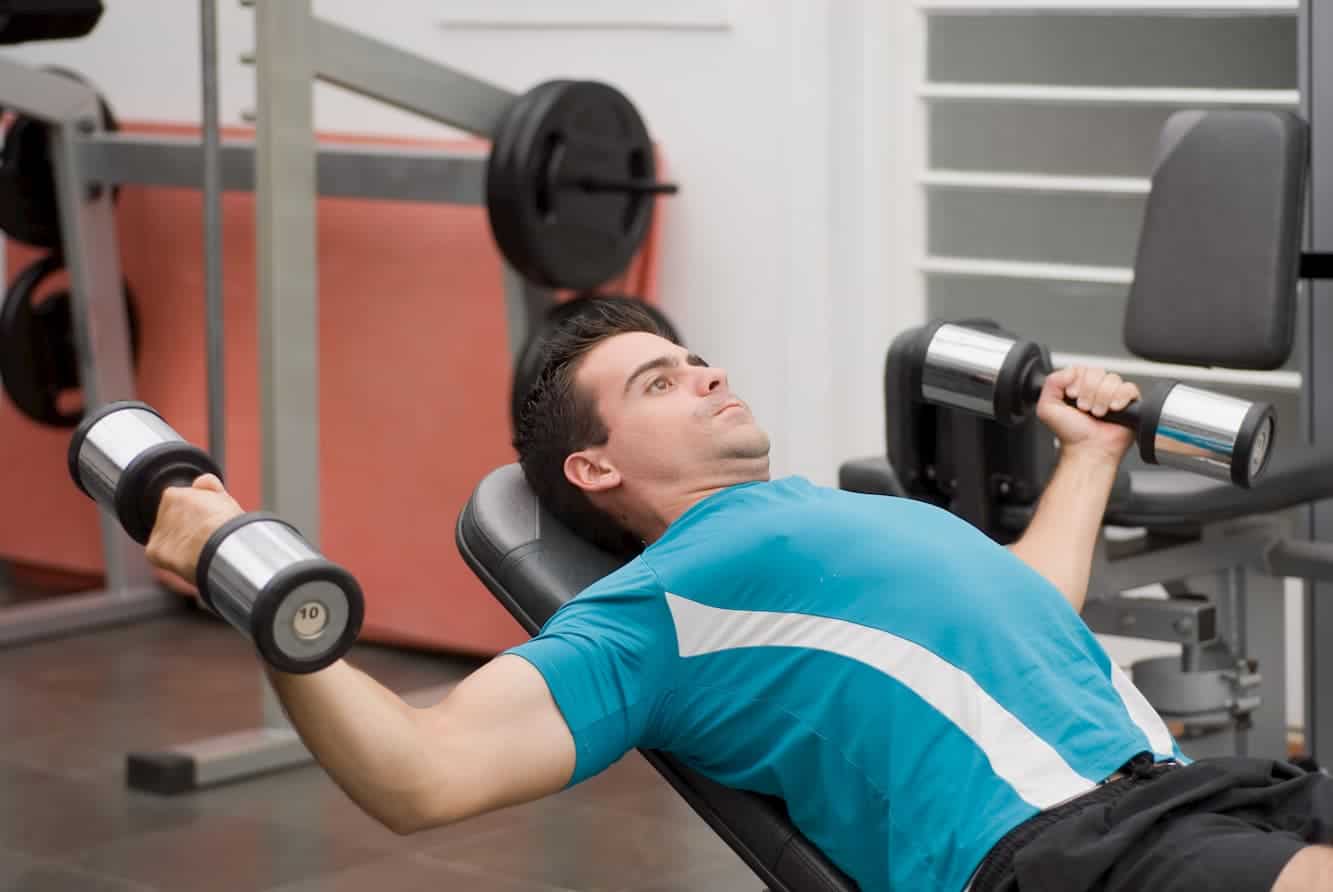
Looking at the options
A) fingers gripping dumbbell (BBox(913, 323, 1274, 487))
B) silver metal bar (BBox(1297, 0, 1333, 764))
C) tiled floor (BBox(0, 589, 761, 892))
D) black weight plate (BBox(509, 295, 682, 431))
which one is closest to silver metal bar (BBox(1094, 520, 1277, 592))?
silver metal bar (BBox(1297, 0, 1333, 764))

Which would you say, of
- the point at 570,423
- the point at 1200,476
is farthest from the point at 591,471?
the point at 1200,476

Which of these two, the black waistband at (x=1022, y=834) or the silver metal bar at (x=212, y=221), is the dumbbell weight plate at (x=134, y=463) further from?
the silver metal bar at (x=212, y=221)

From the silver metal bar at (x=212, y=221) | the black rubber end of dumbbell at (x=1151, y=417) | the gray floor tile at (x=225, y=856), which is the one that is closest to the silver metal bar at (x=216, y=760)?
the gray floor tile at (x=225, y=856)

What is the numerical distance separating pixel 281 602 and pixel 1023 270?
8.20ft

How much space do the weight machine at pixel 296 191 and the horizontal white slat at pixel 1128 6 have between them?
61 cm

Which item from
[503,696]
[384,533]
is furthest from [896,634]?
[384,533]

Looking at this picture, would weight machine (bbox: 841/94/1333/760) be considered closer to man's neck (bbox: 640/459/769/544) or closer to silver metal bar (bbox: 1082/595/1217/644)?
silver metal bar (bbox: 1082/595/1217/644)

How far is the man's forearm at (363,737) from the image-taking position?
1238 mm

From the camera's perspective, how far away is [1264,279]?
2586 millimetres

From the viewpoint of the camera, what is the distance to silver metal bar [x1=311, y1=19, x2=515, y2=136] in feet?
10.3

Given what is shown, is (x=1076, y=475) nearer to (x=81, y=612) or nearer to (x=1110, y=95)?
(x=1110, y=95)

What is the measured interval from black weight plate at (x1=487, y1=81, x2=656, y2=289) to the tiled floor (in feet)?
2.94

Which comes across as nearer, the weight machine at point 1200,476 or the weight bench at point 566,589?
the weight bench at point 566,589

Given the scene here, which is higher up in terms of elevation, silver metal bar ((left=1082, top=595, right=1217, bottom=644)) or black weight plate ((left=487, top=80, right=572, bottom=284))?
black weight plate ((left=487, top=80, right=572, bottom=284))
